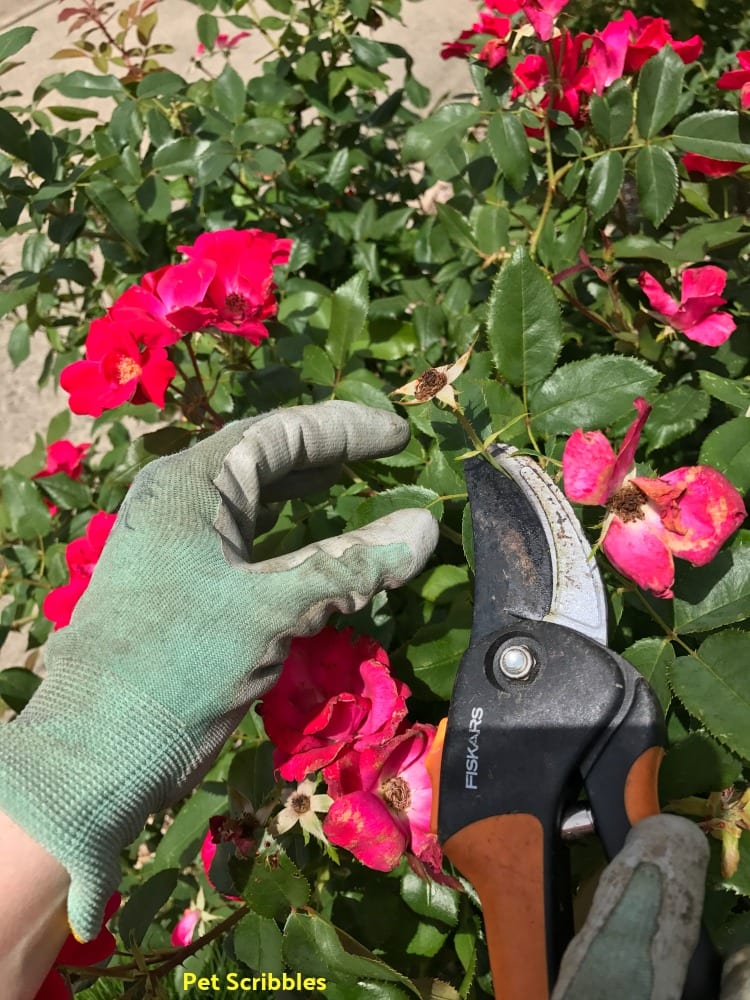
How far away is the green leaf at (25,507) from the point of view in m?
A: 1.78

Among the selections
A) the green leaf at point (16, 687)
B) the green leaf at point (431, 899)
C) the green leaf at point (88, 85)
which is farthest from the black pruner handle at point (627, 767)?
the green leaf at point (88, 85)

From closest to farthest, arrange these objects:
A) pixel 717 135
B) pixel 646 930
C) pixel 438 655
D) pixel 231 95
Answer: pixel 646 930, pixel 438 655, pixel 717 135, pixel 231 95

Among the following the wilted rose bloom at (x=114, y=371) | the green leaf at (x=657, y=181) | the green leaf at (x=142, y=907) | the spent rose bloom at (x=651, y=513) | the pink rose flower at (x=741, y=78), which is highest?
the wilted rose bloom at (x=114, y=371)

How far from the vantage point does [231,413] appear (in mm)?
1640

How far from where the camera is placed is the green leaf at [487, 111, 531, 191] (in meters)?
1.44

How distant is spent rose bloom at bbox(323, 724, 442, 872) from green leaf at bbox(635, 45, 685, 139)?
3.47 ft

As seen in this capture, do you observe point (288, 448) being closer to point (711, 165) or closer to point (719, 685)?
point (719, 685)

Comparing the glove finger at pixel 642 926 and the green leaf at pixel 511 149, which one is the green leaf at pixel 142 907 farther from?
the green leaf at pixel 511 149

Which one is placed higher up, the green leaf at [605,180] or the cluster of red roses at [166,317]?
the cluster of red roses at [166,317]

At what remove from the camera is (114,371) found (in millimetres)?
1261

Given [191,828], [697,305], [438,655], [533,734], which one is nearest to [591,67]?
[697,305]

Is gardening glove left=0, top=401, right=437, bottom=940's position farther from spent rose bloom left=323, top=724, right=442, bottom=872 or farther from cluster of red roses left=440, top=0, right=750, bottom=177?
cluster of red roses left=440, top=0, right=750, bottom=177

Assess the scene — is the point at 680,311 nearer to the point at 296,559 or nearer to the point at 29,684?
the point at 296,559

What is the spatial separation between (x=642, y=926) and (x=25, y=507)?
4.96 ft
